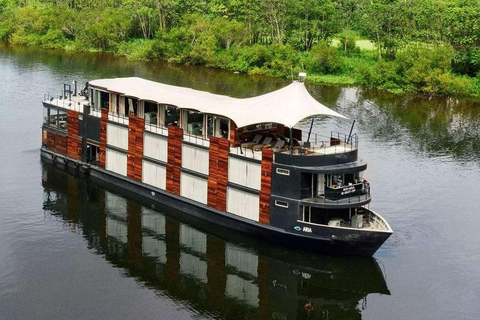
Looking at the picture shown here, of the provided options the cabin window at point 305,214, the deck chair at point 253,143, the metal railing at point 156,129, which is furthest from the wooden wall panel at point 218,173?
the cabin window at point 305,214

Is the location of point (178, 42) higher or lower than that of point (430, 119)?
higher

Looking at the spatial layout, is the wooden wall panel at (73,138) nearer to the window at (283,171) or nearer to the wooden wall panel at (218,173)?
the wooden wall panel at (218,173)

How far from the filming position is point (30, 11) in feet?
405

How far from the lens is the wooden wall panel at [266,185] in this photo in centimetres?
4306

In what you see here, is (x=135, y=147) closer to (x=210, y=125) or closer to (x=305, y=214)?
(x=210, y=125)

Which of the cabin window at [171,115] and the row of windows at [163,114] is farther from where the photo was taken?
the cabin window at [171,115]

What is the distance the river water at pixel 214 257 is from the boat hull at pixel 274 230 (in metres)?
0.51

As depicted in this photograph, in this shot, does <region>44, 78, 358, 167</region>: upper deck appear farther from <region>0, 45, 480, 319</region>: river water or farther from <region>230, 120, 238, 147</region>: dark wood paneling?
<region>0, 45, 480, 319</region>: river water

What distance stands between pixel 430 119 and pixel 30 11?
71.9m

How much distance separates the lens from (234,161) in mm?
45031

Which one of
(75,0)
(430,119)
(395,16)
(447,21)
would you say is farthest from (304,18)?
(75,0)

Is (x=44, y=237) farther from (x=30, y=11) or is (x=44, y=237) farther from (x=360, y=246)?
(x=30, y=11)

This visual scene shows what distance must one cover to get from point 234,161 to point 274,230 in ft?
15.2

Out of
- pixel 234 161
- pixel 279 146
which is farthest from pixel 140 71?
pixel 279 146
